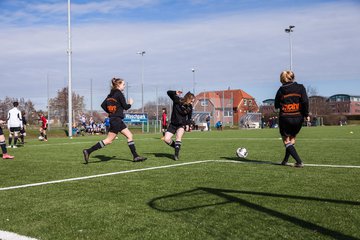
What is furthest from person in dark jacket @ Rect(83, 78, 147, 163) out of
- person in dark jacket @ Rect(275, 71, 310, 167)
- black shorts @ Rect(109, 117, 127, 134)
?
person in dark jacket @ Rect(275, 71, 310, 167)

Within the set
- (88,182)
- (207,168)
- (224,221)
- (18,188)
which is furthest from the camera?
(207,168)

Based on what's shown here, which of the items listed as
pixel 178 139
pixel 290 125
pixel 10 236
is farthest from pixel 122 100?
pixel 10 236

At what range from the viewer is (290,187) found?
5652 millimetres

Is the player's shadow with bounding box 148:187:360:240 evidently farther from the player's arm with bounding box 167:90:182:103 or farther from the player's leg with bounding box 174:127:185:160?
the player's arm with bounding box 167:90:182:103

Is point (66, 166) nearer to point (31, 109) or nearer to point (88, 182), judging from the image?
point (88, 182)

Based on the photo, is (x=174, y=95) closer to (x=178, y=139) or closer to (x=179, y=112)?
(x=179, y=112)

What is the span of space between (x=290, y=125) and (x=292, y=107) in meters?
0.36

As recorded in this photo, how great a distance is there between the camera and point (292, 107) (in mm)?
7992

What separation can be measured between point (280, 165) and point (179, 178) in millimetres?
2665

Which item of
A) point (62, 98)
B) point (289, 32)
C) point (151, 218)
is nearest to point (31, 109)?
point (62, 98)

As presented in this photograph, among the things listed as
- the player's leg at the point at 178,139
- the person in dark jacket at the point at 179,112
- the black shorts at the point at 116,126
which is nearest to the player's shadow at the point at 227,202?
the black shorts at the point at 116,126

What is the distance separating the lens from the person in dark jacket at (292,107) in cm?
797

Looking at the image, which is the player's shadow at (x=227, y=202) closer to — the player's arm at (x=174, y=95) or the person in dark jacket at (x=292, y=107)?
the person in dark jacket at (x=292, y=107)

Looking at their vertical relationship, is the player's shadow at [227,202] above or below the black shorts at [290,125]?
below
